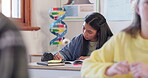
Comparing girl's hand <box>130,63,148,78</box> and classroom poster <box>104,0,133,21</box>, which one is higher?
classroom poster <box>104,0,133,21</box>

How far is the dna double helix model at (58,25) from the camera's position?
150 inches

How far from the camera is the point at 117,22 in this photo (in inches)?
156

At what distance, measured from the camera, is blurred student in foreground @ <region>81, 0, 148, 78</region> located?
3.26 feet

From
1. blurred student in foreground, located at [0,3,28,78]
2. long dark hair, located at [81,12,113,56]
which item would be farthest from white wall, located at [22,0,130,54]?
blurred student in foreground, located at [0,3,28,78]

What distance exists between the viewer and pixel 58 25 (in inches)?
150

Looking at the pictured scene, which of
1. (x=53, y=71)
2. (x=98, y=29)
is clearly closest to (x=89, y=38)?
(x=98, y=29)

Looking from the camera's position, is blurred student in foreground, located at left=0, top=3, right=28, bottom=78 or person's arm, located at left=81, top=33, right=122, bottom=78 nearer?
blurred student in foreground, located at left=0, top=3, right=28, bottom=78

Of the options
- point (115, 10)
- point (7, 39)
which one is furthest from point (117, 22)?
point (7, 39)

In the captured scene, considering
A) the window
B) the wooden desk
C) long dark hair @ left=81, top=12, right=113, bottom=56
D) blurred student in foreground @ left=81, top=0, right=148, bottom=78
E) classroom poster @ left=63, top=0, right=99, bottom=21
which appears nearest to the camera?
blurred student in foreground @ left=81, top=0, right=148, bottom=78

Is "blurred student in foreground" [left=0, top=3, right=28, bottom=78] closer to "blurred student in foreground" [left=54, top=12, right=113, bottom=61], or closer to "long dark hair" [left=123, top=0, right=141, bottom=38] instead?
"long dark hair" [left=123, top=0, right=141, bottom=38]

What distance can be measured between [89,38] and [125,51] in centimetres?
188

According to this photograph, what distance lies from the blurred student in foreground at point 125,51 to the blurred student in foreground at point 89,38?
5.91 feet

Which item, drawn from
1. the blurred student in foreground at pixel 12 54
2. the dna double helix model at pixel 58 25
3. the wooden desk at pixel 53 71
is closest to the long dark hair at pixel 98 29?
the wooden desk at pixel 53 71

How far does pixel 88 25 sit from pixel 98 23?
0.35ft
